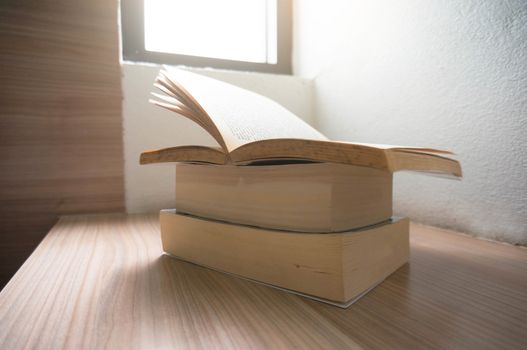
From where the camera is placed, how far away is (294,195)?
30cm

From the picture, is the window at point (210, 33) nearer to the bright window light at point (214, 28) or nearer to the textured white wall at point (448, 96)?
the bright window light at point (214, 28)

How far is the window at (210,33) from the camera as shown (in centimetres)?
95

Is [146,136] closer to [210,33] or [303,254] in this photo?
[210,33]

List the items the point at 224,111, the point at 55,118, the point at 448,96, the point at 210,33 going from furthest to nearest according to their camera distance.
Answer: the point at 210,33 → the point at 55,118 → the point at 448,96 → the point at 224,111

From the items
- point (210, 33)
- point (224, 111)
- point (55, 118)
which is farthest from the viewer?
point (210, 33)

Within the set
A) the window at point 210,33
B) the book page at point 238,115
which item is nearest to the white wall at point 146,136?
the window at point 210,33

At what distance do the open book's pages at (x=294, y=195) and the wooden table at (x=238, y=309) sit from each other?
0.07m

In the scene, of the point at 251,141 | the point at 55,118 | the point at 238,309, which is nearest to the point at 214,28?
the point at 55,118

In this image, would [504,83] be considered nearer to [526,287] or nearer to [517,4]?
[517,4]

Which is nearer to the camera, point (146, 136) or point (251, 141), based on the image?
point (251, 141)

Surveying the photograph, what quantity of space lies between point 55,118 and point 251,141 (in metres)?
0.68

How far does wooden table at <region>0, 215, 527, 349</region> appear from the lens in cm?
23

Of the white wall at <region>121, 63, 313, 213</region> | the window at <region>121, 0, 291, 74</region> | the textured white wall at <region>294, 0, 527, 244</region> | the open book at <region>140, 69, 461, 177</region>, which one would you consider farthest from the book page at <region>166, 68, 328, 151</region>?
the window at <region>121, 0, 291, 74</region>

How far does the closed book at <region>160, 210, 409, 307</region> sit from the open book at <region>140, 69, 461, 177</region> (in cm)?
8
